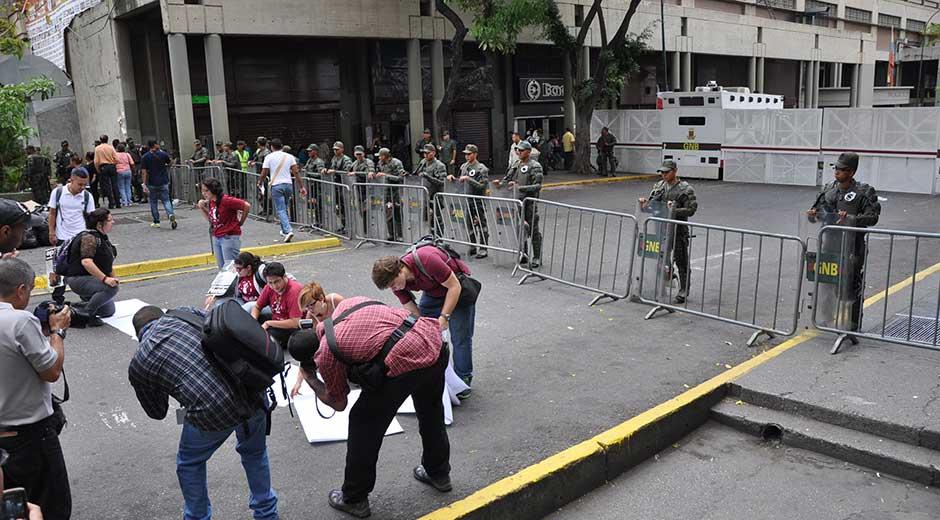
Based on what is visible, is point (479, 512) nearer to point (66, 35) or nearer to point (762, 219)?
point (762, 219)

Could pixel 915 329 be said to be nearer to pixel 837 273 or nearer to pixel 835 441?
pixel 837 273

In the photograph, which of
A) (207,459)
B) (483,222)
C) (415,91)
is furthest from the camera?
(415,91)

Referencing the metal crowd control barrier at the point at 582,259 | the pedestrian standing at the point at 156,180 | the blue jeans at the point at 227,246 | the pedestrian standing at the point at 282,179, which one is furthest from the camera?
the pedestrian standing at the point at 156,180

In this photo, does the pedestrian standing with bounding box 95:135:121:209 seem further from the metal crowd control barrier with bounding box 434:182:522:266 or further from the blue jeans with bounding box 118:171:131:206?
the metal crowd control barrier with bounding box 434:182:522:266

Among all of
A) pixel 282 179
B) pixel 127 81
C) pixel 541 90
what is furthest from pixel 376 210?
pixel 541 90

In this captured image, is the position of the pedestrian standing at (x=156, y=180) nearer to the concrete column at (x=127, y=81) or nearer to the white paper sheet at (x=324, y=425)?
the concrete column at (x=127, y=81)

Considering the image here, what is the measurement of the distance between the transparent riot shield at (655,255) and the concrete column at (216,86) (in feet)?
50.1

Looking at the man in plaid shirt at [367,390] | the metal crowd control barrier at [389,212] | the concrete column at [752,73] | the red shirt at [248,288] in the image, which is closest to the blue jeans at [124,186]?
the metal crowd control barrier at [389,212]

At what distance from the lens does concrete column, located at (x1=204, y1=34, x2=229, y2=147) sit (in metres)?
20.5

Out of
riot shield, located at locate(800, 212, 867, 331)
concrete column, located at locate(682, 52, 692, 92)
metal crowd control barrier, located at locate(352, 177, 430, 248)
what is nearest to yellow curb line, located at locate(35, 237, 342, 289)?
metal crowd control barrier, located at locate(352, 177, 430, 248)

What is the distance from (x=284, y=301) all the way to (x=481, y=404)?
201 centimetres

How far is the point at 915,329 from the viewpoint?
280 inches

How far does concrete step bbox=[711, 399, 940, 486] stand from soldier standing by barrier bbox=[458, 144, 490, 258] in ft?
18.6

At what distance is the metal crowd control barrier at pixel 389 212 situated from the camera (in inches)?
492
